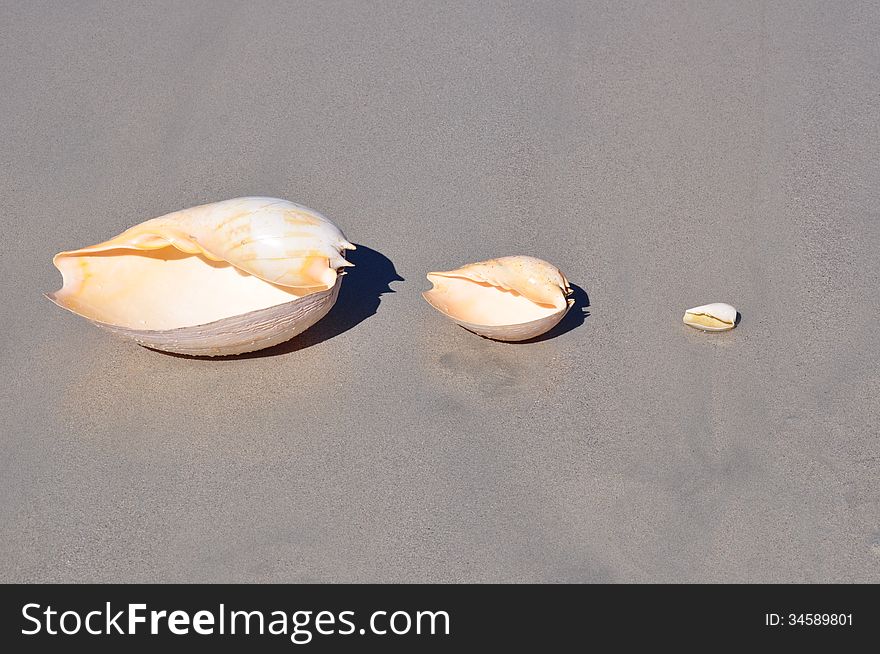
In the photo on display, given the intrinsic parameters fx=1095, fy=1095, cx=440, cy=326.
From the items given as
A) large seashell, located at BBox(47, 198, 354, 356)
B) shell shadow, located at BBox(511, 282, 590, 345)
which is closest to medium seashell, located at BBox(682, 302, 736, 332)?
shell shadow, located at BBox(511, 282, 590, 345)

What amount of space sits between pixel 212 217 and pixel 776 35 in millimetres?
2271

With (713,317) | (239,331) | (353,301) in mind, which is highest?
(353,301)

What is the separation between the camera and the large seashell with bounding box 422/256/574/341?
267 cm

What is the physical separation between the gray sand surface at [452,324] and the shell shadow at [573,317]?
1cm

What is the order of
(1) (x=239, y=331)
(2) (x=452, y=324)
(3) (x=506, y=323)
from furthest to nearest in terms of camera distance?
(2) (x=452, y=324), (3) (x=506, y=323), (1) (x=239, y=331)

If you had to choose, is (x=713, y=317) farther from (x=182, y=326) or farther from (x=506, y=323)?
(x=182, y=326)

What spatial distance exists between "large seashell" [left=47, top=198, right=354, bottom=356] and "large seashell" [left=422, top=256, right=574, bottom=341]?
310mm

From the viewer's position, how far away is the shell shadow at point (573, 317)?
2787 millimetres

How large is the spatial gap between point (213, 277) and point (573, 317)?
3.04ft

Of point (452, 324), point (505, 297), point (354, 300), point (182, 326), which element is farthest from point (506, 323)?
point (182, 326)

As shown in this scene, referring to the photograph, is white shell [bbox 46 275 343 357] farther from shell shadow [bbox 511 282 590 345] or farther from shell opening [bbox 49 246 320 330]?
shell shadow [bbox 511 282 590 345]

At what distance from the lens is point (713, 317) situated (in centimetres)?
276

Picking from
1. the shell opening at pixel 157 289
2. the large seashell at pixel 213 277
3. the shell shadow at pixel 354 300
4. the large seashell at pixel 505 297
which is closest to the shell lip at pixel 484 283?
the large seashell at pixel 505 297

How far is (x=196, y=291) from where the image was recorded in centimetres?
272
